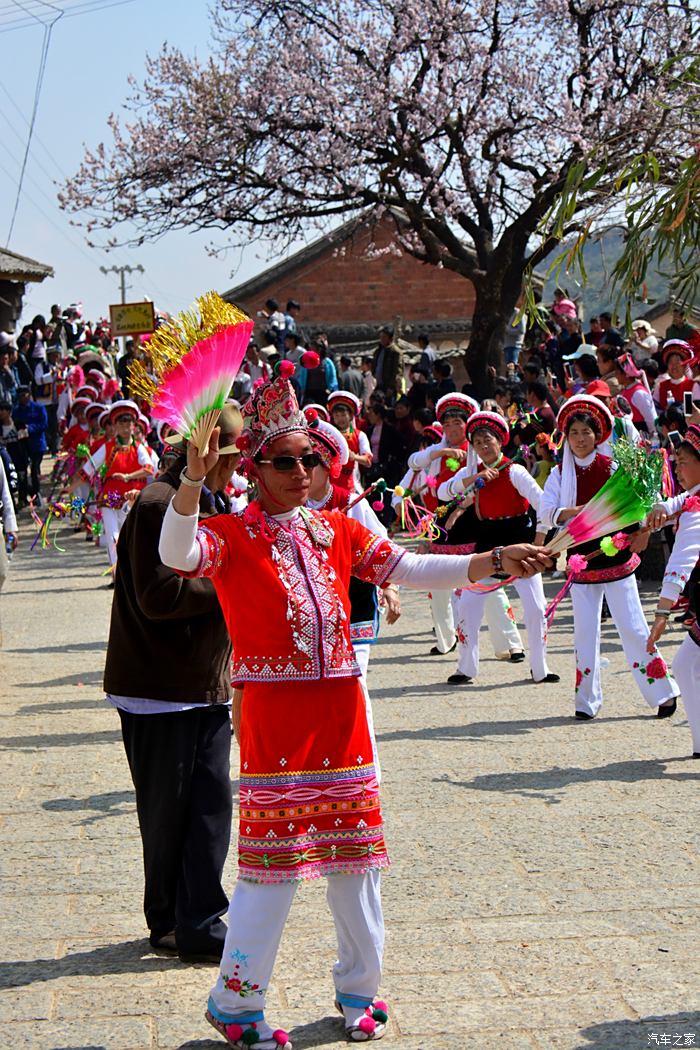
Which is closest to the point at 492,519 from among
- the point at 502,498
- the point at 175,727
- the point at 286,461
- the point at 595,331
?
the point at 502,498

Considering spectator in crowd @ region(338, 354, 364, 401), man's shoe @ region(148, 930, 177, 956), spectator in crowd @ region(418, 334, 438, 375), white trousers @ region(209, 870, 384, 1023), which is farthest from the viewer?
spectator in crowd @ region(338, 354, 364, 401)

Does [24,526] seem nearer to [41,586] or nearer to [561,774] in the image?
[41,586]

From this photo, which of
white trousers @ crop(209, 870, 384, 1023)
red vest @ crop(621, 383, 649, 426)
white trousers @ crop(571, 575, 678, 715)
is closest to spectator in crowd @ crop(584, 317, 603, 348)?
red vest @ crop(621, 383, 649, 426)

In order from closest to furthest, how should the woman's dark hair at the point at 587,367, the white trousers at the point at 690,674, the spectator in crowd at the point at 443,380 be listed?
the white trousers at the point at 690,674 < the woman's dark hair at the point at 587,367 < the spectator in crowd at the point at 443,380

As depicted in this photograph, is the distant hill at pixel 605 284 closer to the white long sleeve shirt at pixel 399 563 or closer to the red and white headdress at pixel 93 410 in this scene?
the white long sleeve shirt at pixel 399 563

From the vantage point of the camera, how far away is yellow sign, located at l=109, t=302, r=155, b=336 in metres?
22.3

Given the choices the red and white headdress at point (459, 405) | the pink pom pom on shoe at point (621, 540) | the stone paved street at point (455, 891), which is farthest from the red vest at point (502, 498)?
the pink pom pom on shoe at point (621, 540)

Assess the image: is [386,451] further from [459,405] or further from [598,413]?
[598,413]

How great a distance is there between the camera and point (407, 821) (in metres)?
6.87

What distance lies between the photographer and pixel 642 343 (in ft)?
57.7

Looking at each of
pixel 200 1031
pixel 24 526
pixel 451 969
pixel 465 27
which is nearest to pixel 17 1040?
pixel 200 1031

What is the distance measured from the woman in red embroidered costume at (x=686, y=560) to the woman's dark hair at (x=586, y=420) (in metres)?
1.24

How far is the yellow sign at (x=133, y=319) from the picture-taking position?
878 inches

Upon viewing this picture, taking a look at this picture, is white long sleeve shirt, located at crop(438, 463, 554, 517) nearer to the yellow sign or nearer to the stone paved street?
the stone paved street
